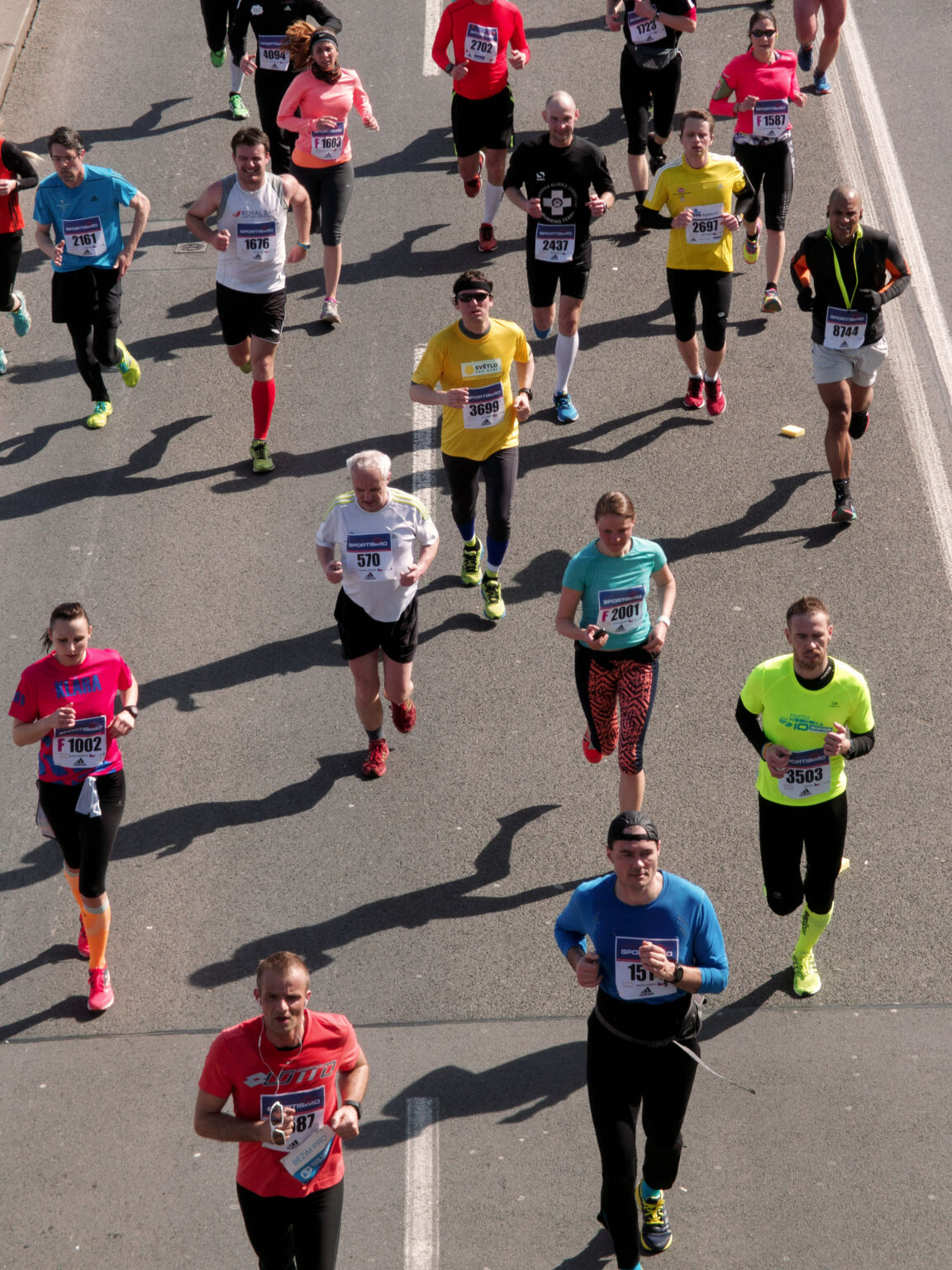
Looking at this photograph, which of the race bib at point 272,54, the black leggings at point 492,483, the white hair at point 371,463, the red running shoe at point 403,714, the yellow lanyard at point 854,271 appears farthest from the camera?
the race bib at point 272,54

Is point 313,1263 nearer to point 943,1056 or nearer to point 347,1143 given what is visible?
point 347,1143

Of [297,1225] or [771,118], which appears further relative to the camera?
[771,118]

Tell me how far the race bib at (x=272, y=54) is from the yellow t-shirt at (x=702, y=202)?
419 cm

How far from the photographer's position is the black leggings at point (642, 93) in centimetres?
1343

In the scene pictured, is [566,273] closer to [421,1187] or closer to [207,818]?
[207,818]

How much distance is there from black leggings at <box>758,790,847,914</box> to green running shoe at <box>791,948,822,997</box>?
12.3 inches

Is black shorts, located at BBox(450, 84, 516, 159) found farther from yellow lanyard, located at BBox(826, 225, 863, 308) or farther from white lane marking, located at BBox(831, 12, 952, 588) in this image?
yellow lanyard, located at BBox(826, 225, 863, 308)

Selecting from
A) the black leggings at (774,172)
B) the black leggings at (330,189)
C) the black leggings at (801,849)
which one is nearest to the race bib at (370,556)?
the black leggings at (801,849)

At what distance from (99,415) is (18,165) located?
1.95 meters

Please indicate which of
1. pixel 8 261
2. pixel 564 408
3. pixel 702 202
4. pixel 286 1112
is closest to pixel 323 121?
pixel 8 261

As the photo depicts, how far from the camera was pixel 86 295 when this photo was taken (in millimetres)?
10914

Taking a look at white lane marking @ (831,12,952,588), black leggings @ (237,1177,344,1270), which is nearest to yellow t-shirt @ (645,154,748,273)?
white lane marking @ (831,12,952,588)

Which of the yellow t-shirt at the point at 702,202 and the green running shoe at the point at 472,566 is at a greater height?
the yellow t-shirt at the point at 702,202

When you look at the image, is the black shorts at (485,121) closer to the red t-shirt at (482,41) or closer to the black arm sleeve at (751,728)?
the red t-shirt at (482,41)
